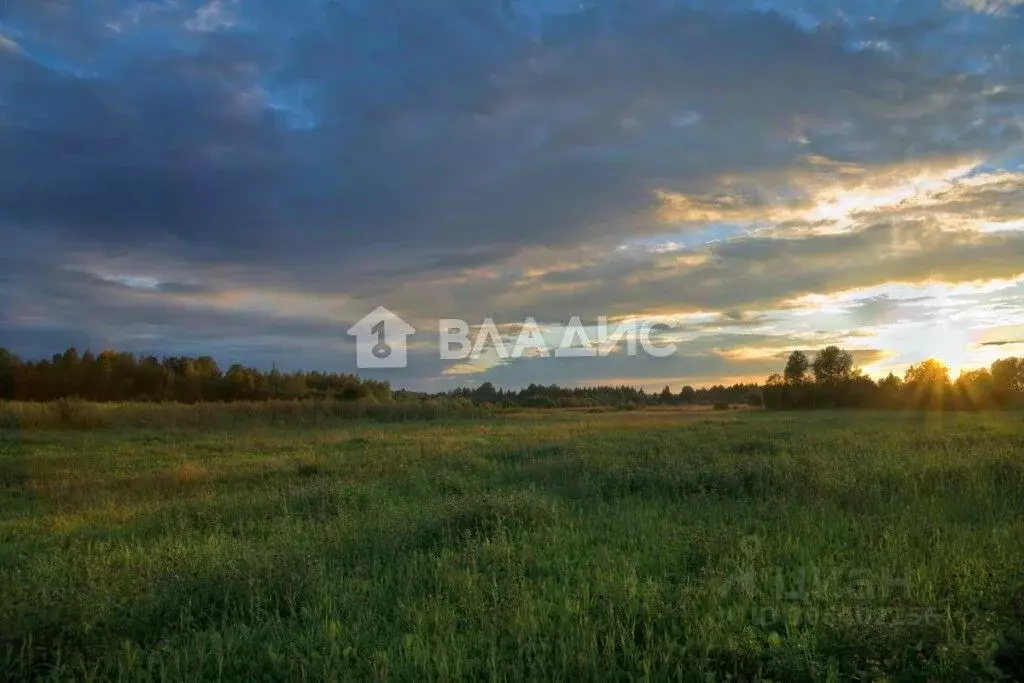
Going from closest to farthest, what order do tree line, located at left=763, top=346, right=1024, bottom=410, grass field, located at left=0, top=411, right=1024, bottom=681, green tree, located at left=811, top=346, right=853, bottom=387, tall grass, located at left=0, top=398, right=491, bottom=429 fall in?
grass field, located at left=0, top=411, right=1024, bottom=681 → tall grass, located at left=0, top=398, right=491, bottom=429 → tree line, located at left=763, top=346, right=1024, bottom=410 → green tree, located at left=811, top=346, right=853, bottom=387

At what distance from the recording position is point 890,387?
77062 millimetres

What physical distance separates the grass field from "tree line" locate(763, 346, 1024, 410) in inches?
2558

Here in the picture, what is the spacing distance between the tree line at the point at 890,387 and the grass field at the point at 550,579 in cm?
6497

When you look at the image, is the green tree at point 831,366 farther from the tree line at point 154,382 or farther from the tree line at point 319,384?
the tree line at point 154,382

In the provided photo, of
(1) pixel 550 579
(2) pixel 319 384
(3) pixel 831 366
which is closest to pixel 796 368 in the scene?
(3) pixel 831 366

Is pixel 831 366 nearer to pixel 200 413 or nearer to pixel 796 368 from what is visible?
pixel 796 368

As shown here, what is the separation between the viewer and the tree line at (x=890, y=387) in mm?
66625

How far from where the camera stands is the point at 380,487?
48.5 feet

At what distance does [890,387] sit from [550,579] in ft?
276

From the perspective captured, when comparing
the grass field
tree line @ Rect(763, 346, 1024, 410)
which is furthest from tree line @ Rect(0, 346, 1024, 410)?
the grass field

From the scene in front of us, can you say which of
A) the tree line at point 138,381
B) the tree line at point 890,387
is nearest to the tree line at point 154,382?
the tree line at point 138,381

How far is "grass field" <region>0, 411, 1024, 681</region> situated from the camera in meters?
4.89

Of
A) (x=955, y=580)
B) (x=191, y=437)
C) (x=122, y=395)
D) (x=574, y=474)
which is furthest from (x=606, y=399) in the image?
(x=955, y=580)

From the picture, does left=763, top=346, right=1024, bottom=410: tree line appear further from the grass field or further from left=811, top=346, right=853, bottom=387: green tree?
the grass field
